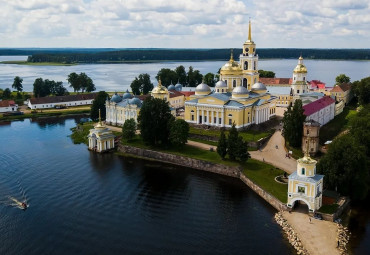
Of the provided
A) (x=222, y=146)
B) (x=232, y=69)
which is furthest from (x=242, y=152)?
(x=232, y=69)

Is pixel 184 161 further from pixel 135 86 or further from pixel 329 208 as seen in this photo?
pixel 135 86

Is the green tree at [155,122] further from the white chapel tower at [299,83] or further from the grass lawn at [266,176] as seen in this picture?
the white chapel tower at [299,83]

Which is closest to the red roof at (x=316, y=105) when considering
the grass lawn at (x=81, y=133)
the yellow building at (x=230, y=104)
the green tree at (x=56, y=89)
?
the yellow building at (x=230, y=104)

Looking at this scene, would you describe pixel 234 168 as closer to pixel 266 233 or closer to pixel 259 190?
pixel 259 190

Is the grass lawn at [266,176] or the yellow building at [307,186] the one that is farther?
the grass lawn at [266,176]

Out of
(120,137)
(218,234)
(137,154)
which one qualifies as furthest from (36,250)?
(120,137)

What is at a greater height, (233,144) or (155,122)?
(155,122)

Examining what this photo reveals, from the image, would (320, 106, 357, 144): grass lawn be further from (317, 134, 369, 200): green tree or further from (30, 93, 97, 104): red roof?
(30, 93, 97, 104): red roof

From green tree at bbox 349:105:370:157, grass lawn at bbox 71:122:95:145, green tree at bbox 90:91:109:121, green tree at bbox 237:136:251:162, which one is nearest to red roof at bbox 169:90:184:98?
green tree at bbox 90:91:109:121
